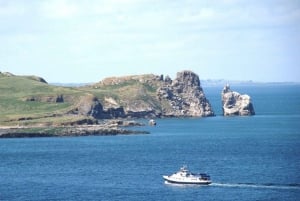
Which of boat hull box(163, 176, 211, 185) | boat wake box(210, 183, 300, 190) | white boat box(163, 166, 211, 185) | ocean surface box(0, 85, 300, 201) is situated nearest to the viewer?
ocean surface box(0, 85, 300, 201)

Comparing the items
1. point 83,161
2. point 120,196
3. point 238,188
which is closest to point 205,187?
point 238,188

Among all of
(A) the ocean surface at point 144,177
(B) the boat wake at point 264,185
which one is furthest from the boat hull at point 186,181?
(B) the boat wake at point 264,185

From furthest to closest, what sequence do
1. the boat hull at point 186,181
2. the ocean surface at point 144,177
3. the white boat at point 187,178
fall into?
the white boat at point 187,178 < the boat hull at point 186,181 < the ocean surface at point 144,177

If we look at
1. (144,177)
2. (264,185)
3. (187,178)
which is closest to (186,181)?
(187,178)

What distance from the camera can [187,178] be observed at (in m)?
157

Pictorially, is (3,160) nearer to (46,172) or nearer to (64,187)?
(46,172)

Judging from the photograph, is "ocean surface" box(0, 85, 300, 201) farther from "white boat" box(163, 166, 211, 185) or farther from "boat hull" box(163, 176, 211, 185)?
"white boat" box(163, 166, 211, 185)

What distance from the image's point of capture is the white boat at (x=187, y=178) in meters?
154

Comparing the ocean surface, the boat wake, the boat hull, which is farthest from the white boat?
the boat wake

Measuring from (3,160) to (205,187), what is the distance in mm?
60994

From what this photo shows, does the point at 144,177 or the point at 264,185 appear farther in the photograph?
the point at 144,177

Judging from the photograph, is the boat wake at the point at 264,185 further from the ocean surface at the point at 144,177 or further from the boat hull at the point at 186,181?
the boat hull at the point at 186,181

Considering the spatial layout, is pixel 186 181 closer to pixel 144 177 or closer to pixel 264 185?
pixel 144 177

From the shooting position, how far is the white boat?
15450 cm
